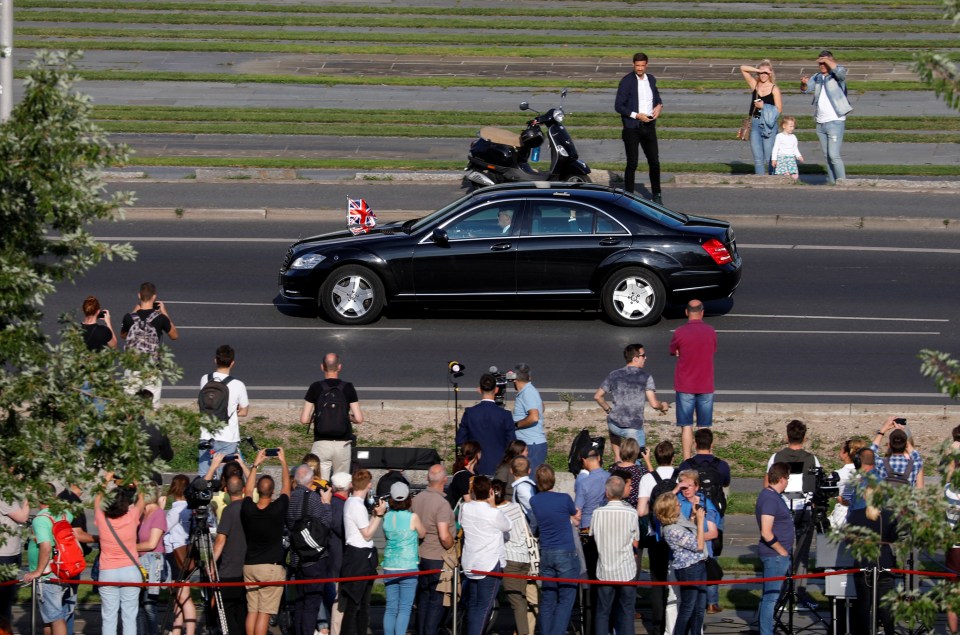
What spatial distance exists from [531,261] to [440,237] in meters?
1.19

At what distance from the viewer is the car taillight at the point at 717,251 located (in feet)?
62.1

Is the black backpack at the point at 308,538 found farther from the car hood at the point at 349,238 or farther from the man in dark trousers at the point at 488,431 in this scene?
the car hood at the point at 349,238

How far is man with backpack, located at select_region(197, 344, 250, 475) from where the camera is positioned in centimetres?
1406

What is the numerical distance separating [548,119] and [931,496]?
15.7 meters

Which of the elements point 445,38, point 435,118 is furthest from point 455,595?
point 445,38

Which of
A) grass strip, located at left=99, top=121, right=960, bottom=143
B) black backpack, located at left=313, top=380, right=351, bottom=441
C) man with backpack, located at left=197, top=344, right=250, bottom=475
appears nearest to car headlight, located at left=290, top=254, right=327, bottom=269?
man with backpack, located at left=197, top=344, right=250, bottom=475

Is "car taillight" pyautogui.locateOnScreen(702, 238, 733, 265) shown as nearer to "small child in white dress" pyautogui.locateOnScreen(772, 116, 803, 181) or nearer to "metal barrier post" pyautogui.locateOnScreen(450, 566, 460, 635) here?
"small child in white dress" pyautogui.locateOnScreen(772, 116, 803, 181)

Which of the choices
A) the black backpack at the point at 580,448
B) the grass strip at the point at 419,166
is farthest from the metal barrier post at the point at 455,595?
the grass strip at the point at 419,166

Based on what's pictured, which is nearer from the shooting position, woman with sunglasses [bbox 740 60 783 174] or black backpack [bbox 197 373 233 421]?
black backpack [bbox 197 373 233 421]

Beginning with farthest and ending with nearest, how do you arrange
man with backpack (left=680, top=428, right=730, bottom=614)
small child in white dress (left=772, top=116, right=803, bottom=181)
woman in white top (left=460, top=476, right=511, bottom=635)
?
small child in white dress (left=772, top=116, right=803, bottom=181)
man with backpack (left=680, top=428, right=730, bottom=614)
woman in white top (left=460, top=476, right=511, bottom=635)

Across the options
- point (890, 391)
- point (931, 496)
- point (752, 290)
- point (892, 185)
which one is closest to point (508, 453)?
point (931, 496)

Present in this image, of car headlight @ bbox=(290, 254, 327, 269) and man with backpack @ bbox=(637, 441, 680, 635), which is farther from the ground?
car headlight @ bbox=(290, 254, 327, 269)

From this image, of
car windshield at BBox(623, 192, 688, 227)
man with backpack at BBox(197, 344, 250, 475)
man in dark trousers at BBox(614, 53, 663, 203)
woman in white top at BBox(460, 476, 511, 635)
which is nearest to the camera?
woman in white top at BBox(460, 476, 511, 635)

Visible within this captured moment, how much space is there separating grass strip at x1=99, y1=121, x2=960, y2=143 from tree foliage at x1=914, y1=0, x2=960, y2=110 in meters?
21.4
